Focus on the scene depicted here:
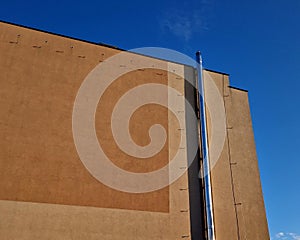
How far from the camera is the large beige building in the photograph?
1541 cm

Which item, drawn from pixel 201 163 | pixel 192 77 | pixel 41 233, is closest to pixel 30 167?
pixel 41 233

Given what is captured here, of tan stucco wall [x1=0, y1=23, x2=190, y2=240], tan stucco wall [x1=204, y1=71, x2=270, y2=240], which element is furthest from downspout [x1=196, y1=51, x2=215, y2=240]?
tan stucco wall [x1=0, y1=23, x2=190, y2=240]

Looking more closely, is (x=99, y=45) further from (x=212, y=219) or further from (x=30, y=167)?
(x=212, y=219)

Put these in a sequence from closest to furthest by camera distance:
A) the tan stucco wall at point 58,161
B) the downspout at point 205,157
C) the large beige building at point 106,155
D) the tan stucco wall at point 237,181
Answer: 1. the tan stucco wall at point 58,161
2. the large beige building at point 106,155
3. the downspout at point 205,157
4. the tan stucco wall at point 237,181

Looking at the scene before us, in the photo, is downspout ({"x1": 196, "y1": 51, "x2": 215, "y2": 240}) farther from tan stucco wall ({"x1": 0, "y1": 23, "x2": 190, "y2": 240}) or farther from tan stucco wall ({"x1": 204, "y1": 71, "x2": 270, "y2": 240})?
tan stucco wall ({"x1": 0, "y1": 23, "x2": 190, "y2": 240})

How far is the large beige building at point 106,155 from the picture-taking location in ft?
50.5

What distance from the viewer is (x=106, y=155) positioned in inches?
681

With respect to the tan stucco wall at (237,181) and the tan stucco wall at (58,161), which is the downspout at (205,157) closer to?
the tan stucco wall at (237,181)

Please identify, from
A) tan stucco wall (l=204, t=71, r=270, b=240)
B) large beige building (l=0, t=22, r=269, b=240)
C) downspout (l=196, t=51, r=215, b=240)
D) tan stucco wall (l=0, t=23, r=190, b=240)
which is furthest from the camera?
tan stucco wall (l=204, t=71, r=270, b=240)

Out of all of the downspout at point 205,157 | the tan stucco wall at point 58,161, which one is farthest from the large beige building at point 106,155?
the downspout at point 205,157

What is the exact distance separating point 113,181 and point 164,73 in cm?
781

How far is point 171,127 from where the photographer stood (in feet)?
64.3

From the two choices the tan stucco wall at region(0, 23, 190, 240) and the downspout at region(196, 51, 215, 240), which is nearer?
the tan stucco wall at region(0, 23, 190, 240)

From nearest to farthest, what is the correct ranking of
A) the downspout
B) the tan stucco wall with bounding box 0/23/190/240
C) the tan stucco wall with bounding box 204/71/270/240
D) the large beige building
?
the tan stucco wall with bounding box 0/23/190/240 < the large beige building < the downspout < the tan stucco wall with bounding box 204/71/270/240
